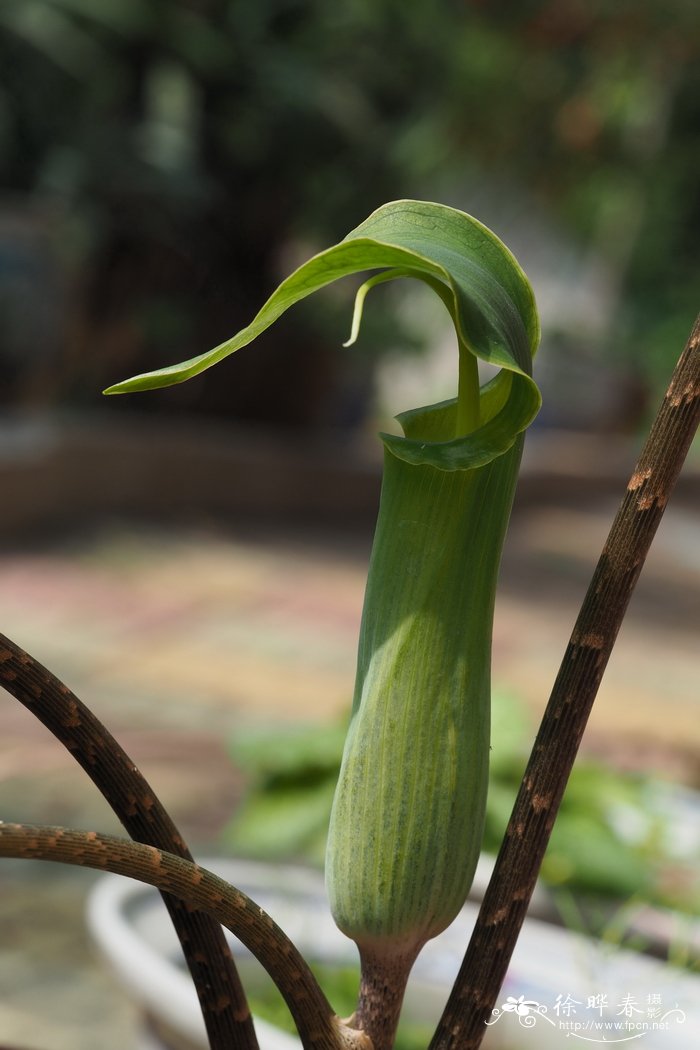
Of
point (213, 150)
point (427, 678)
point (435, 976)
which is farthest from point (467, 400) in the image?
point (213, 150)

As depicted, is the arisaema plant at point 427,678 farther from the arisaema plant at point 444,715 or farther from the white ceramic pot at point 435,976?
the white ceramic pot at point 435,976

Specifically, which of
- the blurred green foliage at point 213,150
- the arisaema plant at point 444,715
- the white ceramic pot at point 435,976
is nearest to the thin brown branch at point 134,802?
the arisaema plant at point 444,715

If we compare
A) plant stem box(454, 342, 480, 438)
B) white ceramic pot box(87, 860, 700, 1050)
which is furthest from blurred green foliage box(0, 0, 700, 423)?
plant stem box(454, 342, 480, 438)

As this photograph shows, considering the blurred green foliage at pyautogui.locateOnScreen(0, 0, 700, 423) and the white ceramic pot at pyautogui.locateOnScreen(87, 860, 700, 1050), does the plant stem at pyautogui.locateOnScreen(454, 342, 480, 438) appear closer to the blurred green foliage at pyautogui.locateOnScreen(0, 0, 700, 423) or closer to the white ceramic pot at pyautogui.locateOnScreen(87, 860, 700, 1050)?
the white ceramic pot at pyautogui.locateOnScreen(87, 860, 700, 1050)

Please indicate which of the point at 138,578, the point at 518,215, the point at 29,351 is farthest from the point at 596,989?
the point at 518,215

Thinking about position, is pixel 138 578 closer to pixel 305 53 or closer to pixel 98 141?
pixel 98 141

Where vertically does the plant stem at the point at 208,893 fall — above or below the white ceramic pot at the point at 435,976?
below

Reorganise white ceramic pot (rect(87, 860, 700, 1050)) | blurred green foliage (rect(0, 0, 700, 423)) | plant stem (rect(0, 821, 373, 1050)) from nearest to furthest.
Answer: plant stem (rect(0, 821, 373, 1050)), white ceramic pot (rect(87, 860, 700, 1050)), blurred green foliage (rect(0, 0, 700, 423))
